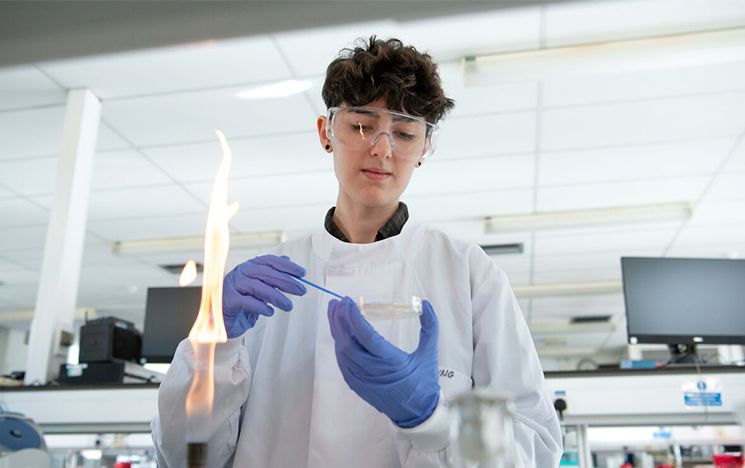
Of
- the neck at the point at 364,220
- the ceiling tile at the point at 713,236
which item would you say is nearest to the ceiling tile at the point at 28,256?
the neck at the point at 364,220

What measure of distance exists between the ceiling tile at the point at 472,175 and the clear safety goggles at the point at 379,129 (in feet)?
10.8

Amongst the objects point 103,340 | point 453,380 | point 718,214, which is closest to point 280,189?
point 103,340

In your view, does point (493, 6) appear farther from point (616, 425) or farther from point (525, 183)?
point (525, 183)

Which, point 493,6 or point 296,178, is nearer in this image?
point 493,6

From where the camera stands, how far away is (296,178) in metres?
4.90

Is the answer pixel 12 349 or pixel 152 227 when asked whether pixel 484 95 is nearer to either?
pixel 152 227

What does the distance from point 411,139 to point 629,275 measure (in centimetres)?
251

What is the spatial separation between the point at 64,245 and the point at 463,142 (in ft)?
8.00

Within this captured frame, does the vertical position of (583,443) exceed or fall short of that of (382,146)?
it falls short

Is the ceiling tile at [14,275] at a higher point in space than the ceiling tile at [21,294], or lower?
higher

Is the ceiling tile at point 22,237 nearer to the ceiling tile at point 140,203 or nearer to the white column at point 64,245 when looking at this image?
the ceiling tile at point 140,203

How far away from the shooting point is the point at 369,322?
110 centimetres

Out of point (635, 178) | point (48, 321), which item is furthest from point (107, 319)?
point (635, 178)

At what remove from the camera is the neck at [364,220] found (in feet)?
4.62
